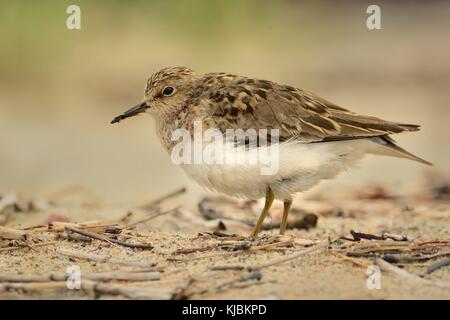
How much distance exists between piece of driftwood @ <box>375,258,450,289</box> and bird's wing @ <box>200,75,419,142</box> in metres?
1.38

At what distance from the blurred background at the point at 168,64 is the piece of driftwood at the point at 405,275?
5769mm

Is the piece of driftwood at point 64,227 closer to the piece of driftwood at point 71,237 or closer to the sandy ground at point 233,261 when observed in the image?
the sandy ground at point 233,261

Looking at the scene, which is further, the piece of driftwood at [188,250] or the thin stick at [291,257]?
the piece of driftwood at [188,250]

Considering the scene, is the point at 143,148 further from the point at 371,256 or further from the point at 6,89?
the point at 371,256

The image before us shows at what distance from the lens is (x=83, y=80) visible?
48.5 ft

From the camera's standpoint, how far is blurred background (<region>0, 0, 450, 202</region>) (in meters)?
12.0

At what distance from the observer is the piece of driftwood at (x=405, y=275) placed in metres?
5.15

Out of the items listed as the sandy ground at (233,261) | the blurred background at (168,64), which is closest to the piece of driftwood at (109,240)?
A: the sandy ground at (233,261)

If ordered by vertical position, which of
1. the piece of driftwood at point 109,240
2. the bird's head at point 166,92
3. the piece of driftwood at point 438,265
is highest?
the bird's head at point 166,92

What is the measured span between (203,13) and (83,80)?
7.66 ft

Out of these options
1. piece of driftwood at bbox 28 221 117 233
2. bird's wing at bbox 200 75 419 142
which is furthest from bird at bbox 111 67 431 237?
piece of driftwood at bbox 28 221 117 233

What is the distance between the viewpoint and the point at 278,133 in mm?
6492

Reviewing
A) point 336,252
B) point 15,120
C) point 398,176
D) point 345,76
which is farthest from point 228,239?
point 345,76

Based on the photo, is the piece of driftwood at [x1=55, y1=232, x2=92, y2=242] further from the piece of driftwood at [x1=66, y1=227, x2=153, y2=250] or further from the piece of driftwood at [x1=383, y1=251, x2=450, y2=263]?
the piece of driftwood at [x1=383, y1=251, x2=450, y2=263]
